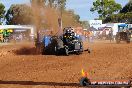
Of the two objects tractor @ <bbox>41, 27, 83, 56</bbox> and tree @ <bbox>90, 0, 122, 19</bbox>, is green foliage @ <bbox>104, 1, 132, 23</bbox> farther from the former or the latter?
tractor @ <bbox>41, 27, 83, 56</bbox>

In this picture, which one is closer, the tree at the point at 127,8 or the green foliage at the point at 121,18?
the green foliage at the point at 121,18

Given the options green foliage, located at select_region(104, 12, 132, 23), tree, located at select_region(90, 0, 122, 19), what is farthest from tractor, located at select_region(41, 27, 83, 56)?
tree, located at select_region(90, 0, 122, 19)

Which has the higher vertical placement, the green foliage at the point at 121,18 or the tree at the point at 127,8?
the tree at the point at 127,8

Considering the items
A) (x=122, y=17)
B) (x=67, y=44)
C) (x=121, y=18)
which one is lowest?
(x=67, y=44)

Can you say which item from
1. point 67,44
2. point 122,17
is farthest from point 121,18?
point 67,44

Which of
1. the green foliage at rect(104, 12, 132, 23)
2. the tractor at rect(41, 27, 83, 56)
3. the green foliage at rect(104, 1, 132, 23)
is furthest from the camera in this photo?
the green foliage at rect(104, 1, 132, 23)

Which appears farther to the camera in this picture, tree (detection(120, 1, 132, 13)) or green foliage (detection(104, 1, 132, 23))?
tree (detection(120, 1, 132, 13))

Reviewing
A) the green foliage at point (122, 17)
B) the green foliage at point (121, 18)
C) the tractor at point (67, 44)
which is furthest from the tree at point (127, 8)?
the tractor at point (67, 44)

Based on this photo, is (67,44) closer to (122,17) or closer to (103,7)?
(122,17)

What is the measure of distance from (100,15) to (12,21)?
26.1 metres

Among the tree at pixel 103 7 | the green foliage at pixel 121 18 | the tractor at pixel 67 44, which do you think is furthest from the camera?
the tree at pixel 103 7

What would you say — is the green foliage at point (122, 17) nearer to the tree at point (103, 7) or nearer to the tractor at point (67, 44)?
the tree at point (103, 7)

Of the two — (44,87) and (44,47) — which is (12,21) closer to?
(44,47)

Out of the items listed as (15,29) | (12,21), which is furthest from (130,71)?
(12,21)
